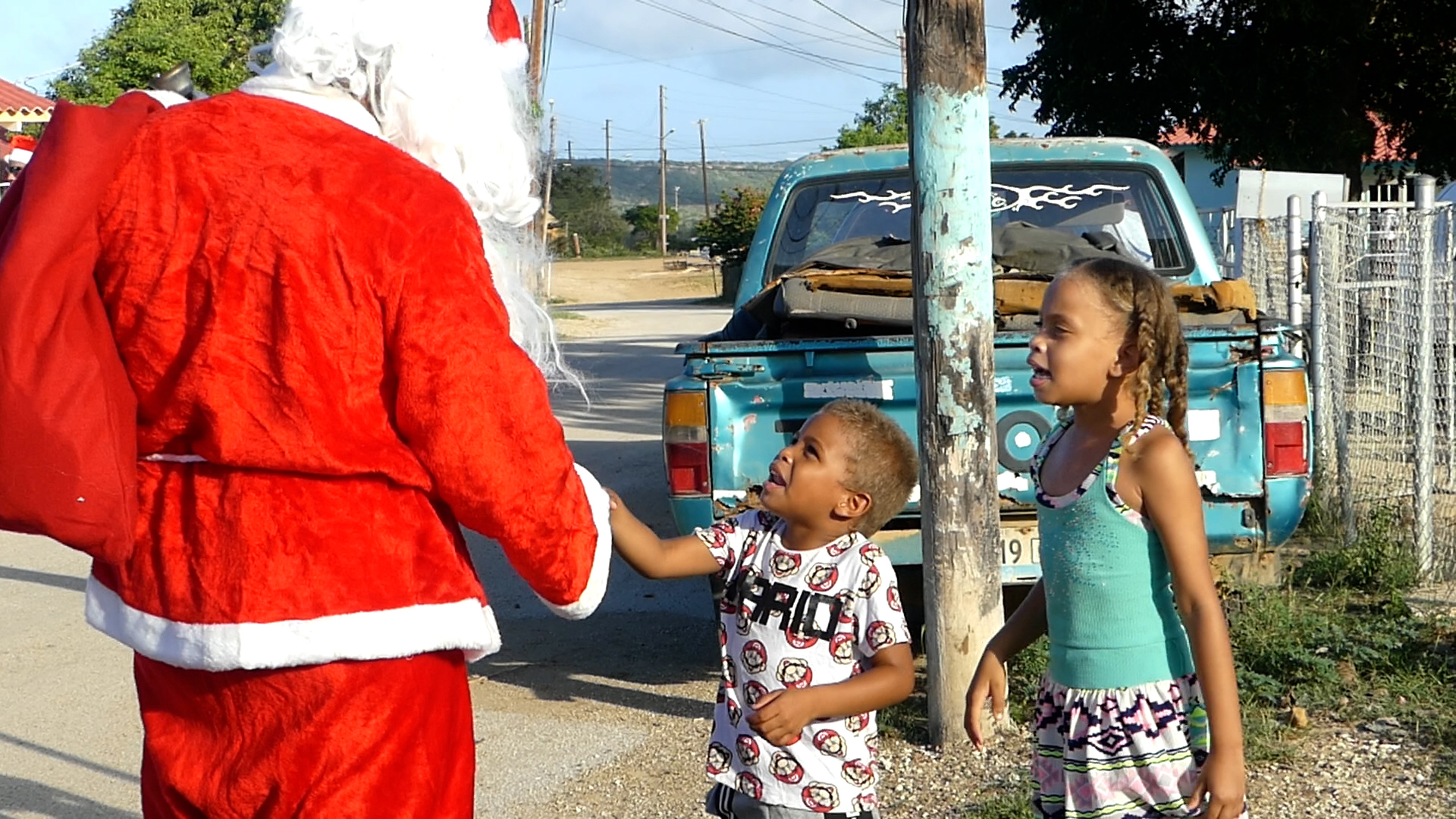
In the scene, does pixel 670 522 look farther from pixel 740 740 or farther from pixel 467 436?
pixel 467 436

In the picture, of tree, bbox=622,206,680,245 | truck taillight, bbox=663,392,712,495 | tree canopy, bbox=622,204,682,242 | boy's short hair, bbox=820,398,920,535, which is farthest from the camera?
tree canopy, bbox=622,204,682,242

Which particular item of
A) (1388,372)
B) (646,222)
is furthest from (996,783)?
(646,222)

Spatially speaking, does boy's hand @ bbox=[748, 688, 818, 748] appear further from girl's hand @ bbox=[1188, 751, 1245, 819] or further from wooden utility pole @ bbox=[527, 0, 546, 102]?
wooden utility pole @ bbox=[527, 0, 546, 102]

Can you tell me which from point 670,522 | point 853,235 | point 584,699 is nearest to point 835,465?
point 584,699

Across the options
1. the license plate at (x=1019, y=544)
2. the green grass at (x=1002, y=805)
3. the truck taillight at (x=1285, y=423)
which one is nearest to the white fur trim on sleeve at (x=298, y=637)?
the green grass at (x=1002, y=805)

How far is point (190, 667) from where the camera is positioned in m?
2.15

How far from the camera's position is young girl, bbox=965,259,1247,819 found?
106 inches

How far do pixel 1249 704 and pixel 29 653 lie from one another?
5294 mm

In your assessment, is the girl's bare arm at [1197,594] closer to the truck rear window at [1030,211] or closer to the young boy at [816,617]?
the young boy at [816,617]

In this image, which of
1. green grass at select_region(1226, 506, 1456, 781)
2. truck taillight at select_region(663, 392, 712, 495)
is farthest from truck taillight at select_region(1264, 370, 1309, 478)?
truck taillight at select_region(663, 392, 712, 495)

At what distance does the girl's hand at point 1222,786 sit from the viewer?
99.3 inches

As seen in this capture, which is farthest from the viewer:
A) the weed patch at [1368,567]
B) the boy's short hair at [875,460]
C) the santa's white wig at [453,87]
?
the weed patch at [1368,567]

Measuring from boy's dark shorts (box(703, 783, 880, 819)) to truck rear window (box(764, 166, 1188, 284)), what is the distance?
3.97 metres

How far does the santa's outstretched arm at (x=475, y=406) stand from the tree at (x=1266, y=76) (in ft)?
49.4
